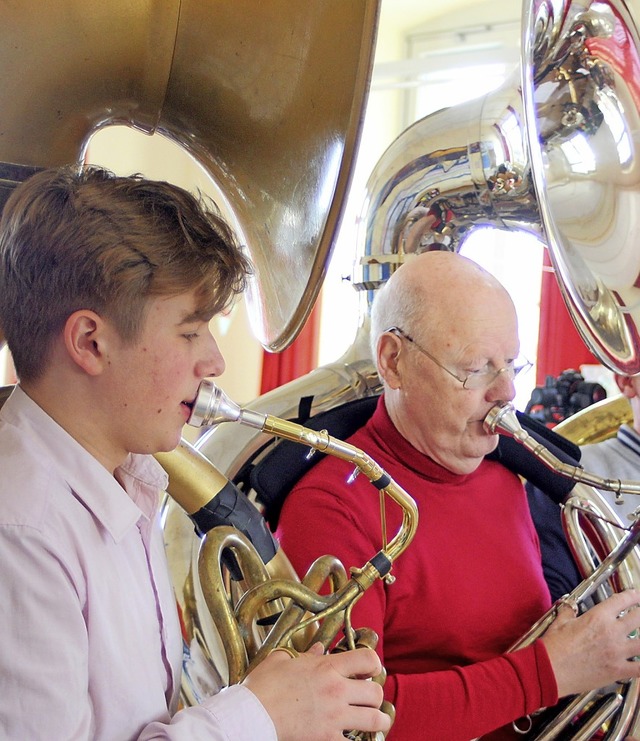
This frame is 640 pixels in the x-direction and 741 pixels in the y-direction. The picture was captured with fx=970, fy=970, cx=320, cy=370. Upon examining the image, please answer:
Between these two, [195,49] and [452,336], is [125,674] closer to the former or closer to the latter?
[195,49]

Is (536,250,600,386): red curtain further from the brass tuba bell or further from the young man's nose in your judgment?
the young man's nose

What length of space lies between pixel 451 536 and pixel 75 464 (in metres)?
0.71

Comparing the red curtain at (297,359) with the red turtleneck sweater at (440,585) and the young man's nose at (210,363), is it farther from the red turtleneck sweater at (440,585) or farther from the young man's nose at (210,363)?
the young man's nose at (210,363)

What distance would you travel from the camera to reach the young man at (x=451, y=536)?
1203 mm

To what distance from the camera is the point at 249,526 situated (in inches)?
40.4

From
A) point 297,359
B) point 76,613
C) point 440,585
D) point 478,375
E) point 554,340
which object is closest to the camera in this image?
point 76,613

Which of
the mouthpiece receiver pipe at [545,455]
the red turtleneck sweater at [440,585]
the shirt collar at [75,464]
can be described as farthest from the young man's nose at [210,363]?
the mouthpiece receiver pipe at [545,455]

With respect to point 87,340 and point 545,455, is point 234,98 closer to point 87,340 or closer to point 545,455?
point 87,340

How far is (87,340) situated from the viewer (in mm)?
790

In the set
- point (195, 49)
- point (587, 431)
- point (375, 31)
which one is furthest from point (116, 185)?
point (587, 431)

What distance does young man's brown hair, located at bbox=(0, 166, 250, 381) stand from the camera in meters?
0.79

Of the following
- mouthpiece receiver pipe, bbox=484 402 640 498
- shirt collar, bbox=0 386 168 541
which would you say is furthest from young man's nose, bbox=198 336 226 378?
mouthpiece receiver pipe, bbox=484 402 640 498

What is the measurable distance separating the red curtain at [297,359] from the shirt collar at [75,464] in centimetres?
364

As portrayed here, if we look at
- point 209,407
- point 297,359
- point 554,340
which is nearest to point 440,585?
point 209,407
